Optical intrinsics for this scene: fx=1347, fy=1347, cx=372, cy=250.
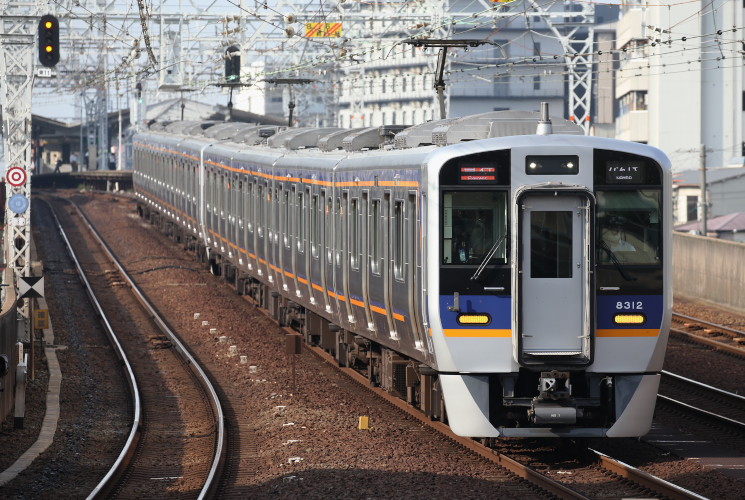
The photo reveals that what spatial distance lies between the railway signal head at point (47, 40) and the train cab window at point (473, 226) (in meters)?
13.0

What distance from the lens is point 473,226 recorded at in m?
11.9

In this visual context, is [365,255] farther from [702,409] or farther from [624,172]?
[702,409]

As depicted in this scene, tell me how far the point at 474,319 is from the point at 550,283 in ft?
2.42

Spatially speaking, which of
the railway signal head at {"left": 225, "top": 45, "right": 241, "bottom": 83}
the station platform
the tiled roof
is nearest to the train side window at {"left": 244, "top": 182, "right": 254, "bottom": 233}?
the railway signal head at {"left": 225, "top": 45, "right": 241, "bottom": 83}

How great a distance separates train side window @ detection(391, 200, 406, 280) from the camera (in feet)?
43.0

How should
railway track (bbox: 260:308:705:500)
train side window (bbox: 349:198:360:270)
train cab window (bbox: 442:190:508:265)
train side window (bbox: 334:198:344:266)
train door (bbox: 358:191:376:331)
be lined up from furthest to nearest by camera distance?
train side window (bbox: 334:198:344:266) < train side window (bbox: 349:198:360:270) < train door (bbox: 358:191:376:331) < train cab window (bbox: 442:190:508:265) < railway track (bbox: 260:308:705:500)

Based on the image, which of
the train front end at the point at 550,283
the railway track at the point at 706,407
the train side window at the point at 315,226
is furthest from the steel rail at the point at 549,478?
the train side window at the point at 315,226

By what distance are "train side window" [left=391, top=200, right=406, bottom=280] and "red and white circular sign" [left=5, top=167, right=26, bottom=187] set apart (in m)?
14.9

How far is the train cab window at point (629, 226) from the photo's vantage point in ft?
38.7

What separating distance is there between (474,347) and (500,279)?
0.64 m

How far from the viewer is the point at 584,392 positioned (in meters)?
11.9

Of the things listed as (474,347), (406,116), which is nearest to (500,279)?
(474,347)

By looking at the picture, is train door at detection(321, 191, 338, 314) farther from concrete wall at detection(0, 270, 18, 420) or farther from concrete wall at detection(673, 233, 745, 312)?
concrete wall at detection(673, 233, 745, 312)

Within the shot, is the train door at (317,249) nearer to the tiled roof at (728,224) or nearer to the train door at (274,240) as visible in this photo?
the train door at (274,240)
